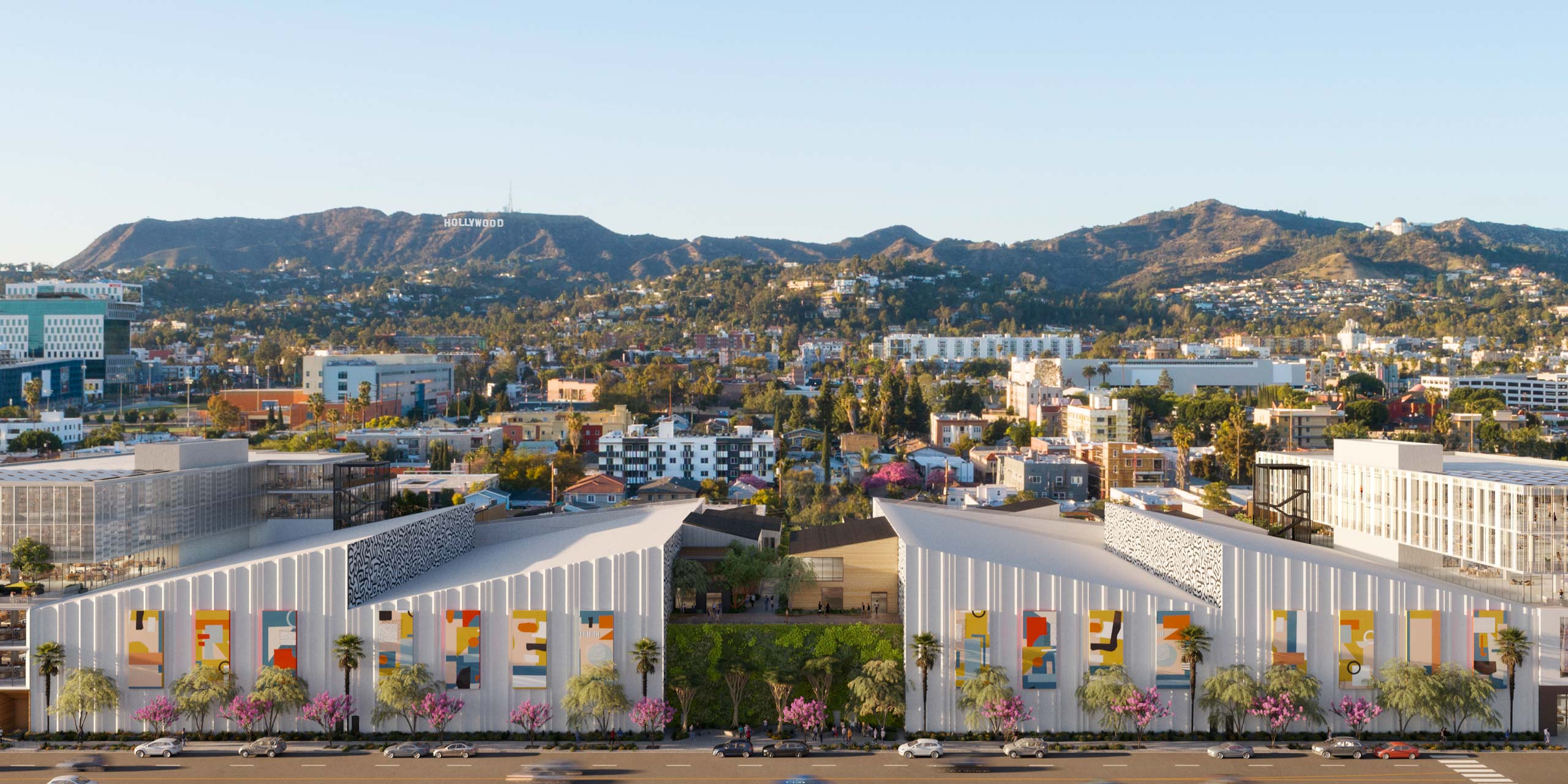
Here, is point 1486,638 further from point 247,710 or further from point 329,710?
point 247,710

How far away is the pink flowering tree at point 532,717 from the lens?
26953 mm

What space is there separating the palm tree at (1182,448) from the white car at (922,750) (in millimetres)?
44713

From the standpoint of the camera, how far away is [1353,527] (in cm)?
3400

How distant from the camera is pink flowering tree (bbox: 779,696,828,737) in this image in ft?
88.7

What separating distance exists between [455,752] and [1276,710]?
666 inches

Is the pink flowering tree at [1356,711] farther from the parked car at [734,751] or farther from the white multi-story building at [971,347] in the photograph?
the white multi-story building at [971,347]

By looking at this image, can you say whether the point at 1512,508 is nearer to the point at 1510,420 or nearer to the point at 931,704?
the point at 931,704

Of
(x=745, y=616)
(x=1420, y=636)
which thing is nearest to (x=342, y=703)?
(x=745, y=616)

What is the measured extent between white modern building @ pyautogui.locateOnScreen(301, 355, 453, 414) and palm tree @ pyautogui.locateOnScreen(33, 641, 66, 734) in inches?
3231

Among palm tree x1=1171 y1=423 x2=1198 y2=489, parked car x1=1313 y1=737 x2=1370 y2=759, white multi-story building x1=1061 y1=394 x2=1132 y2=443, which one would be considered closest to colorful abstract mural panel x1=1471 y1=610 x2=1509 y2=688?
parked car x1=1313 y1=737 x2=1370 y2=759

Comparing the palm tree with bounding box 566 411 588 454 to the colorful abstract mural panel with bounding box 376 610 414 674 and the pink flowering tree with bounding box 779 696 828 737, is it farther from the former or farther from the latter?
the pink flowering tree with bounding box 779 696 828 737

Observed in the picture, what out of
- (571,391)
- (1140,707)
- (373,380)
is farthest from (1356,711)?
(373,380)

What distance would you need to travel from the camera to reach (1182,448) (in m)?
77.1

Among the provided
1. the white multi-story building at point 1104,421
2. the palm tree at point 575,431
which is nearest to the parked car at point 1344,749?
the palm tree at point 575,431
